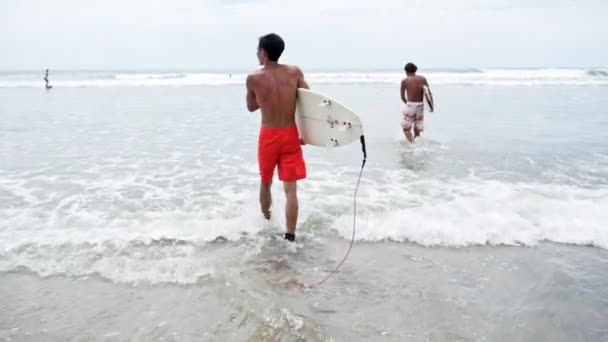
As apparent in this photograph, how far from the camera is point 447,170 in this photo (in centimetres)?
671

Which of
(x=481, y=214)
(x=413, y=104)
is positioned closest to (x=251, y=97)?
(x=481, y=214)

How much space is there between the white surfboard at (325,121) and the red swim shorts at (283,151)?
0.30m

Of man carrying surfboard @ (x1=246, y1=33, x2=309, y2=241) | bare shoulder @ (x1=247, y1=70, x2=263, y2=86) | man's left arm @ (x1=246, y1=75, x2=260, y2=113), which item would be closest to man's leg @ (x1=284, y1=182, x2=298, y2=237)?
man carrying surfboard @ (x1=246, y1=33, x2=309, y2=241)

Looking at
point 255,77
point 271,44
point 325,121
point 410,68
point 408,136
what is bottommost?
point 408,136

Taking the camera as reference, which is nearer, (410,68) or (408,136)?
(410,68)

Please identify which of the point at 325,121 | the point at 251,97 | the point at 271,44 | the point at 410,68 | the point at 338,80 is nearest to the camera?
the point at 271,44

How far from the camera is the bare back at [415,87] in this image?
9.08 metres

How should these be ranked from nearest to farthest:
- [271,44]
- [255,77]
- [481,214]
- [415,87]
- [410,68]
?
[271,44], [255,77], [481,214], [410,68], [415,87]

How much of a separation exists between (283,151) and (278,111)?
36cm

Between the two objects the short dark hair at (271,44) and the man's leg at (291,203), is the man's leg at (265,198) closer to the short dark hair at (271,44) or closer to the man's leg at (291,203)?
the man's leg at (291,203)

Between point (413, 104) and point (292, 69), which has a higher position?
point (292, 69)

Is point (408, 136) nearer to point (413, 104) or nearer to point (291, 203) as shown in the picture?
point (413, 104)

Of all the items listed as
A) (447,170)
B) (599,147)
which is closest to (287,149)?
(447,170)

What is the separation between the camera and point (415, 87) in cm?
909
